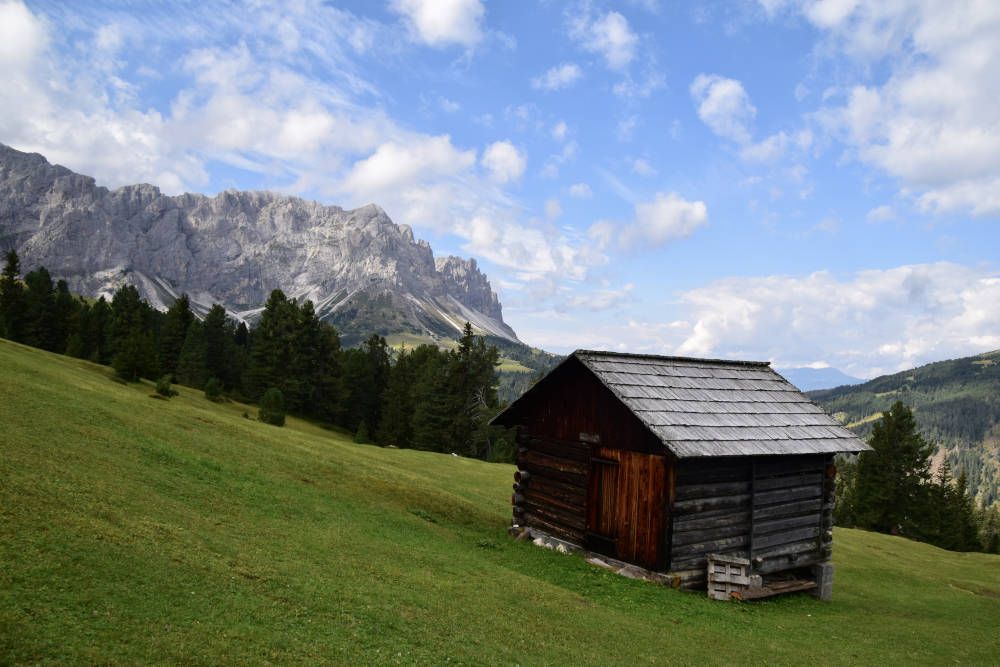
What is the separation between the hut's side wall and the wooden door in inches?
25.5

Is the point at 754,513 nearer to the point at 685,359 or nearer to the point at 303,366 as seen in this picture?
the point at 685,359

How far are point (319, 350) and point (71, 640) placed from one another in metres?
80.6

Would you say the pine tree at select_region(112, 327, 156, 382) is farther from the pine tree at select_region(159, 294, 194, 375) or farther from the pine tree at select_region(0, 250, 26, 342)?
the pine tree at select_region(159, 294, 194, 375)

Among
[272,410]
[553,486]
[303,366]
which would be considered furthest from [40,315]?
[553,486]

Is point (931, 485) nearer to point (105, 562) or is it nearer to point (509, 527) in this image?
point (509, 527)

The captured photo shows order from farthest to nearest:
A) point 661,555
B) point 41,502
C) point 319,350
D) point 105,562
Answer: point 319,350, point 661,555, point 41,502, point 105,562

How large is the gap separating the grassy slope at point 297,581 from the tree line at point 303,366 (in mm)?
47498

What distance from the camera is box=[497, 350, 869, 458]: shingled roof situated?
2041 cm

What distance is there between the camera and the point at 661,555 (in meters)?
19.8

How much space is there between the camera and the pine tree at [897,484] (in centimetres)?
6588

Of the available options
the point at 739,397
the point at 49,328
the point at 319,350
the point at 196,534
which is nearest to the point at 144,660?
the point at 196,534

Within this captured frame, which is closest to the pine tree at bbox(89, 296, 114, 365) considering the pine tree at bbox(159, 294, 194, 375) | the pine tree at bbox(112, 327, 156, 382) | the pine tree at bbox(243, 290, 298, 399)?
the pine tree at bbox(159, 294, 194, 375)

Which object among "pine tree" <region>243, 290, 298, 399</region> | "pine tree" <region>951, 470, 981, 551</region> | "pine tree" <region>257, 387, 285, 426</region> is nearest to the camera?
"pine tree" <region>257, 387, 285, 426</region>

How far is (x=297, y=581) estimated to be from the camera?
40.4 ft
